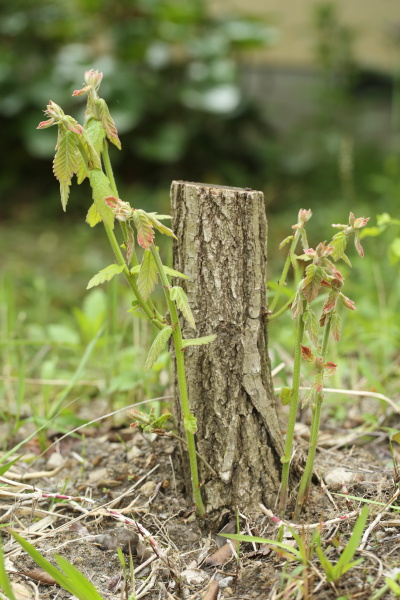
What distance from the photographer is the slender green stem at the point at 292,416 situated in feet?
3.66

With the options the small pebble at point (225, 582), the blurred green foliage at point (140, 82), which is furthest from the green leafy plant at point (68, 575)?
the blurred green foliage at point (140, 82)

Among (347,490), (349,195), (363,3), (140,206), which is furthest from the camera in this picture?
(363,3)

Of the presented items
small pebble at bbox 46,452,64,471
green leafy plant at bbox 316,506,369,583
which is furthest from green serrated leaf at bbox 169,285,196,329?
small pebble at bbox 46,452,64,471

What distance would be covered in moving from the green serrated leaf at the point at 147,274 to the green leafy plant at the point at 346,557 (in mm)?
482

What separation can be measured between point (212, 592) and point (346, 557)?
0.79 ft

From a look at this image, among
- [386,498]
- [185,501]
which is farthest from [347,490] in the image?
[185,501]

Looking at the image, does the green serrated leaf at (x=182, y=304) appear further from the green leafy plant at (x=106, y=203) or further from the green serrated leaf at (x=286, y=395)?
the green serrated leaf at (x=286, y=395)

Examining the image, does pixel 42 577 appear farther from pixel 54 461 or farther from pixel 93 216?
pixel 93 216

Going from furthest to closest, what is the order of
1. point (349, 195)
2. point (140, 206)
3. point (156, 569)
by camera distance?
1. point (140, 206)
2. point (349, 195)
3. point (156, 569)

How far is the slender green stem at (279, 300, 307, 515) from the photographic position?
1.12 metres

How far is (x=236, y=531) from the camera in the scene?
1.21 metres

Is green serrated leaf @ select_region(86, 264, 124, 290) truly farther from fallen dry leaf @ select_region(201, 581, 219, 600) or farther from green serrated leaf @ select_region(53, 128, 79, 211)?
fallen dry leaf @ select_region(201, 581, 219, 600)

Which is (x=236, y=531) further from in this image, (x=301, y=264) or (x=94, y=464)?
(x=301, y=264)

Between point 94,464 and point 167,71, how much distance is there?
4318 millimetres
